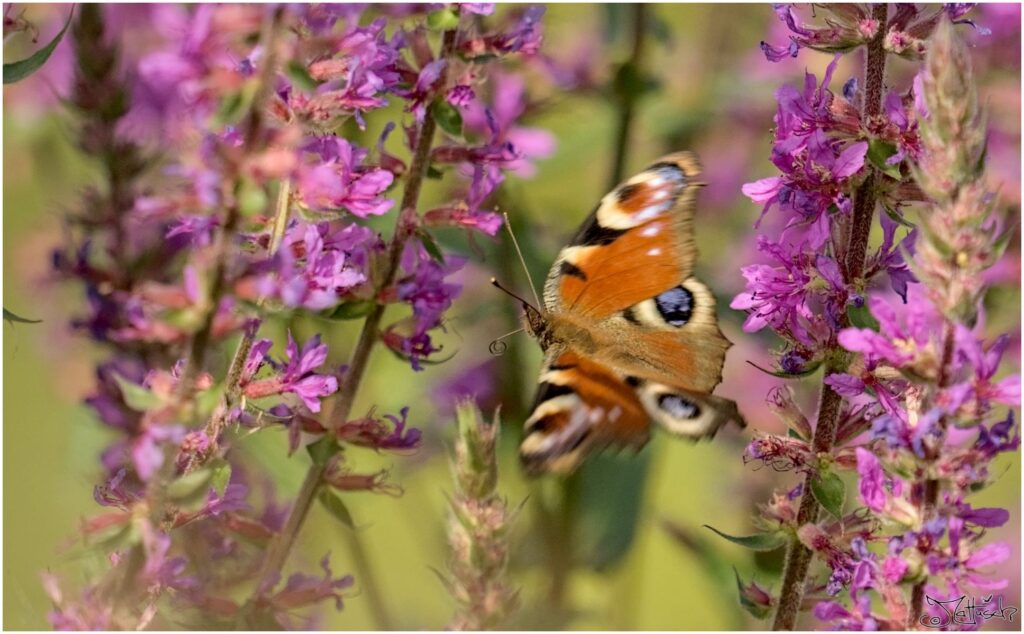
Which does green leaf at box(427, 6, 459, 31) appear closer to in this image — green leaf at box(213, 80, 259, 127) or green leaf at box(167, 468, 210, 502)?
green leaf at box(213, 80, 259, 127)

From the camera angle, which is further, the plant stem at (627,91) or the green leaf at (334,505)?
the plant stem at (627,91)

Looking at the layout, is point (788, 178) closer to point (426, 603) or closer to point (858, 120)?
point (858, 120)

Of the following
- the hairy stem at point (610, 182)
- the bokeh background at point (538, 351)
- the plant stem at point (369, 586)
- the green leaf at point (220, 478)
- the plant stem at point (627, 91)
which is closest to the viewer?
the green leaf at point (220, 478)

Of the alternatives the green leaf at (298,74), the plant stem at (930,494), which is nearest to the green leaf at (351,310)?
the green leaf at (298,74)

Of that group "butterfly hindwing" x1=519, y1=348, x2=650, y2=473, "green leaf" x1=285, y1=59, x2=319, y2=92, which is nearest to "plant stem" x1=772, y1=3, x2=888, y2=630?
"butterfly hindwing" x1=519, y1=348, x2=650, y2=473

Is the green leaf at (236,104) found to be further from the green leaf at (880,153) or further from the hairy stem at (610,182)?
the hairy stem at (610,182)

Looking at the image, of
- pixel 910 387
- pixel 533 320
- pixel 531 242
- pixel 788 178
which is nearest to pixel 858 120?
pixel 788 178
